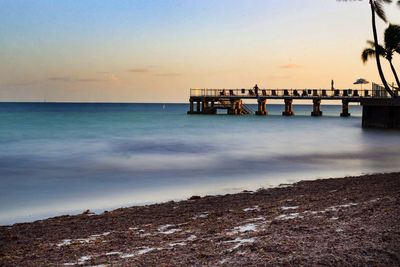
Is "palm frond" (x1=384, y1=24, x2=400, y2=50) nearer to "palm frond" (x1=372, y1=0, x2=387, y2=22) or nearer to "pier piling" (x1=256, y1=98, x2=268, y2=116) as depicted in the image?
"palm frond" (x1=372, y1=0, x2=387, y2=22)

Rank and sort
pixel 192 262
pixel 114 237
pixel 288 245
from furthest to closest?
pixel 114 237 < pixel 288 245 < pixel 192 262

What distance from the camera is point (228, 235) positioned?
256 inches

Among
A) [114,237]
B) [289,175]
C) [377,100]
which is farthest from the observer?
[377,100]

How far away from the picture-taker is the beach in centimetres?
532

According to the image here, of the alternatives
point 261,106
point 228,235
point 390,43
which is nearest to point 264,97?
point 261,106

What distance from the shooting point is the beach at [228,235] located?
5316 mm

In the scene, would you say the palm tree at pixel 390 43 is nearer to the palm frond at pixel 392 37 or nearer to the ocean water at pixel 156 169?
the palm frond at pixel 392 37

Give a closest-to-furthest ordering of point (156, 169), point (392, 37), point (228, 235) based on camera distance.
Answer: point (228, 235) → point (156, 169) → point (392, 37)

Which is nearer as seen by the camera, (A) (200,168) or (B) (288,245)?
(B) (288,245)

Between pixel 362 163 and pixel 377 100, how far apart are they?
58.2ft

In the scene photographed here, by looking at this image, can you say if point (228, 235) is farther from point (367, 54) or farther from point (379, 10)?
point (367, 54)

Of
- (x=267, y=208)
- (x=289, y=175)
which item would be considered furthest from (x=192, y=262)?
(x=289, y=175)

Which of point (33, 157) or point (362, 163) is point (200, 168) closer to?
point (362, 163)

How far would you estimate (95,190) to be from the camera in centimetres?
1373
